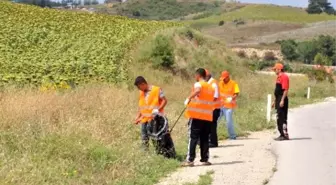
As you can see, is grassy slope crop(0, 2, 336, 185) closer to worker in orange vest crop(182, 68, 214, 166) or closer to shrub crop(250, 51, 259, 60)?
worker in orange vest crop(182, 68, 214, 166)

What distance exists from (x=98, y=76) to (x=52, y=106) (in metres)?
15.0

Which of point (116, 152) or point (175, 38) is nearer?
point (116, 152)

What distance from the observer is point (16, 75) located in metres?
24.6

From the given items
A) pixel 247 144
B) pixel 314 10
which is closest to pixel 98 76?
pixel 247 144

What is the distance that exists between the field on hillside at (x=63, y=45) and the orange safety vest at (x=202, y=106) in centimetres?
993

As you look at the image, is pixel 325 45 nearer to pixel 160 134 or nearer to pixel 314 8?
pixel 314 8

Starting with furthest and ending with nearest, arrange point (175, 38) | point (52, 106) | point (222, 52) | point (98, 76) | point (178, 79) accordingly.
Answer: point (222, 52) < point (175, 38) < point (178, 79) < point (98, 76) < point (52, 106)

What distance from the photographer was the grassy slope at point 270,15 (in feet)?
555

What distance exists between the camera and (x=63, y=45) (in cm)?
3516

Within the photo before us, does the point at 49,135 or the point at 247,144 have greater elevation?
the point at 49,135

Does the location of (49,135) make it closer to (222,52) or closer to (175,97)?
(175,97)

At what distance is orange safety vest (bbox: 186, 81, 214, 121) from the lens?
1318 cm

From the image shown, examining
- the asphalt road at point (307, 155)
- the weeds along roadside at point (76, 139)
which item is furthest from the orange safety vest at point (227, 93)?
the asphalt road at point (307, 155)

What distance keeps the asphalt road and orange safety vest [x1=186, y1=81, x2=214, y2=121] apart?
5.47 ft
